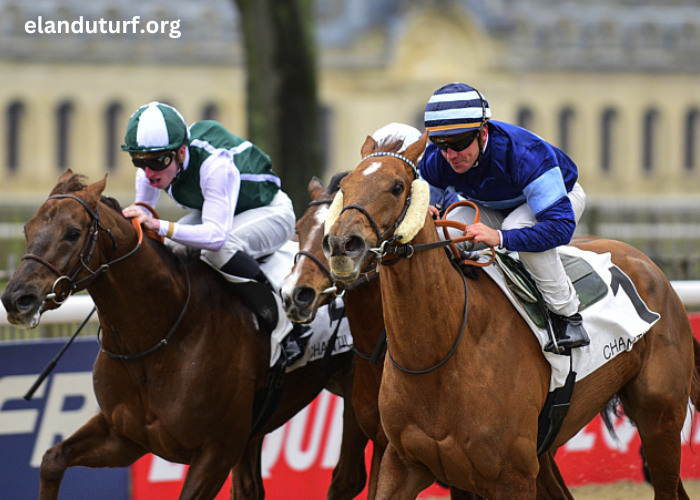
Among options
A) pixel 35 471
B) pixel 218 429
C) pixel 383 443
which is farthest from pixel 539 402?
pixel 35 471

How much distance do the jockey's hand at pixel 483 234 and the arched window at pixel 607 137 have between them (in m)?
35.0

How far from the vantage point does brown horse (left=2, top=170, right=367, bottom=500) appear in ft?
15.3

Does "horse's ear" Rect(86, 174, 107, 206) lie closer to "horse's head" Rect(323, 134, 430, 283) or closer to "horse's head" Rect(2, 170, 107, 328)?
"horse's head" Rect(2, 170, 107, 328)

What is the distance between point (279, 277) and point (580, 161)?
33111mm

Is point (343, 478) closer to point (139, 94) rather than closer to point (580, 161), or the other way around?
point (139, 94)

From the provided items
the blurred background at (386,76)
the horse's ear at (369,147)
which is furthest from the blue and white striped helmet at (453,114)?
the blurred background at (386,76)

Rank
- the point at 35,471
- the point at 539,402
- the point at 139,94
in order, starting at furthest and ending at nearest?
the point at 139,94 < the point at 35,471 < the point at 539,402

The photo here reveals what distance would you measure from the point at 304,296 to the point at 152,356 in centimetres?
124

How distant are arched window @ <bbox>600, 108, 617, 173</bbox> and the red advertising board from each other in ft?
105

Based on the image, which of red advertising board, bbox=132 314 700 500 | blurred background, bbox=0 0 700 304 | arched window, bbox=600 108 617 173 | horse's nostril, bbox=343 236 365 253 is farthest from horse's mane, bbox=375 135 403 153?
arched window, bbox=600 108 617 173

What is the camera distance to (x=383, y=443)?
5008 mm

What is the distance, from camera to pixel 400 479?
4219mm

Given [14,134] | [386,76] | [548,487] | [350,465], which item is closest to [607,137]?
[386,76]

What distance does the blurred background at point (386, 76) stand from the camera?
111ft
